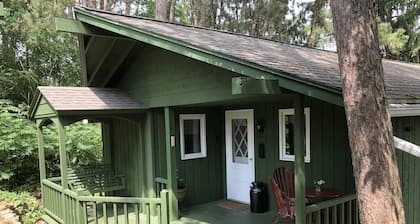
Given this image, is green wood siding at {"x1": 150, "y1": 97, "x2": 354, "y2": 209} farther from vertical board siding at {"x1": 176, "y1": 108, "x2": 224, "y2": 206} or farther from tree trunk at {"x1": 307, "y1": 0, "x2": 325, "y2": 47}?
tree trunk at {"x1": 307, "y1": 0, "x2": 325, "y2": 47}

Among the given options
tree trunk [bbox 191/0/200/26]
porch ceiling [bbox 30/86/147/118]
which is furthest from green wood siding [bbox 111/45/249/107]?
tree trunk [bbox 191/0/200/26]

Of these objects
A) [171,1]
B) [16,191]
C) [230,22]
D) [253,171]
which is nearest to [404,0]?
[230,22]

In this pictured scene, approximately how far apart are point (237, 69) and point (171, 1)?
14.8 m

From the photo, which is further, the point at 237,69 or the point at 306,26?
the point at 306,26

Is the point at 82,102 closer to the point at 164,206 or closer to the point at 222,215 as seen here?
the point at 164,206

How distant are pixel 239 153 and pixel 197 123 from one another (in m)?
1.05

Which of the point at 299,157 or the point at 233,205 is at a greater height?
the point at 299,157

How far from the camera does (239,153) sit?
7.30m

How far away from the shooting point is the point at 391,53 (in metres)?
15.7

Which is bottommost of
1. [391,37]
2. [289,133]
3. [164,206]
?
[164,206]

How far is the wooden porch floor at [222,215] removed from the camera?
606 cm

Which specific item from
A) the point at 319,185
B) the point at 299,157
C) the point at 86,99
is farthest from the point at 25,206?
the point at 299,157

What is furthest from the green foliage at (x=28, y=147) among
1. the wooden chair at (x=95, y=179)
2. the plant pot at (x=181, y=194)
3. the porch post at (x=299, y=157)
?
the porch post at (x=299, y=157)

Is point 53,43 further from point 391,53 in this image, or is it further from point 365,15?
point 391,53
